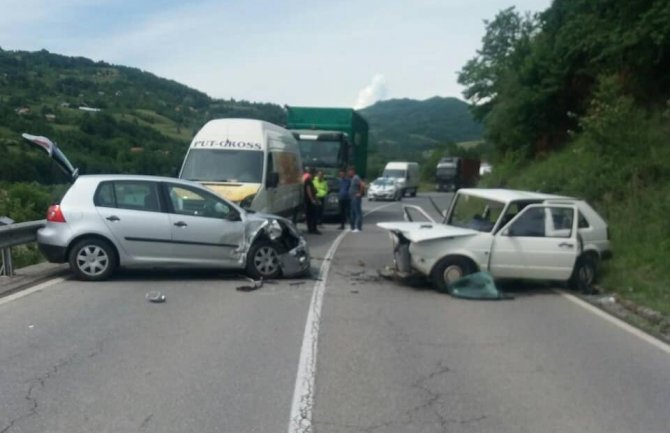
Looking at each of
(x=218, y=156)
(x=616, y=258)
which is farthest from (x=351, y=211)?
(x=616, y=258)

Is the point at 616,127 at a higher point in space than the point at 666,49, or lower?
lower

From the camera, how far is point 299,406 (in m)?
6.75

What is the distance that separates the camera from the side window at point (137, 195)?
13578 millimetres

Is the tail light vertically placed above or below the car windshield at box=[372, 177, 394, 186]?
below

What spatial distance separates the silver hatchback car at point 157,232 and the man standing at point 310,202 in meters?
9.08

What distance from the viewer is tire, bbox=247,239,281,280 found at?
13.8 meters

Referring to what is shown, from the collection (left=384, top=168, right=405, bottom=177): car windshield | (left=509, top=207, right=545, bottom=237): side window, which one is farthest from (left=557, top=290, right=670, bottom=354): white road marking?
(left=384, top=168, right=405, bottom=177): car windshield

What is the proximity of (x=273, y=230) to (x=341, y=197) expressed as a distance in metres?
11.3

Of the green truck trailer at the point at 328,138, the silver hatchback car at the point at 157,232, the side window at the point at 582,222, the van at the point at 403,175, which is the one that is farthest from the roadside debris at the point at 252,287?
the van at the point at 403,175

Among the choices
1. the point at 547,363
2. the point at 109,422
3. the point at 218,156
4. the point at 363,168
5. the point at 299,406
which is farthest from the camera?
the point at 363,168

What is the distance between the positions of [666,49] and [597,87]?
3.35 metres

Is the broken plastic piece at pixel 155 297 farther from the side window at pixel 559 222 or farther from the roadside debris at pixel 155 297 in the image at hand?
the side window at pixel 559 222

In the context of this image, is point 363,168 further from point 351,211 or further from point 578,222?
point 578,222

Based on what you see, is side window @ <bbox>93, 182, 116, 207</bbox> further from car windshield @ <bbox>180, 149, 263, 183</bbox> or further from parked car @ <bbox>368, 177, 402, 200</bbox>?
parked car @ <bbox>368, 177, 402, 200</bbox>
